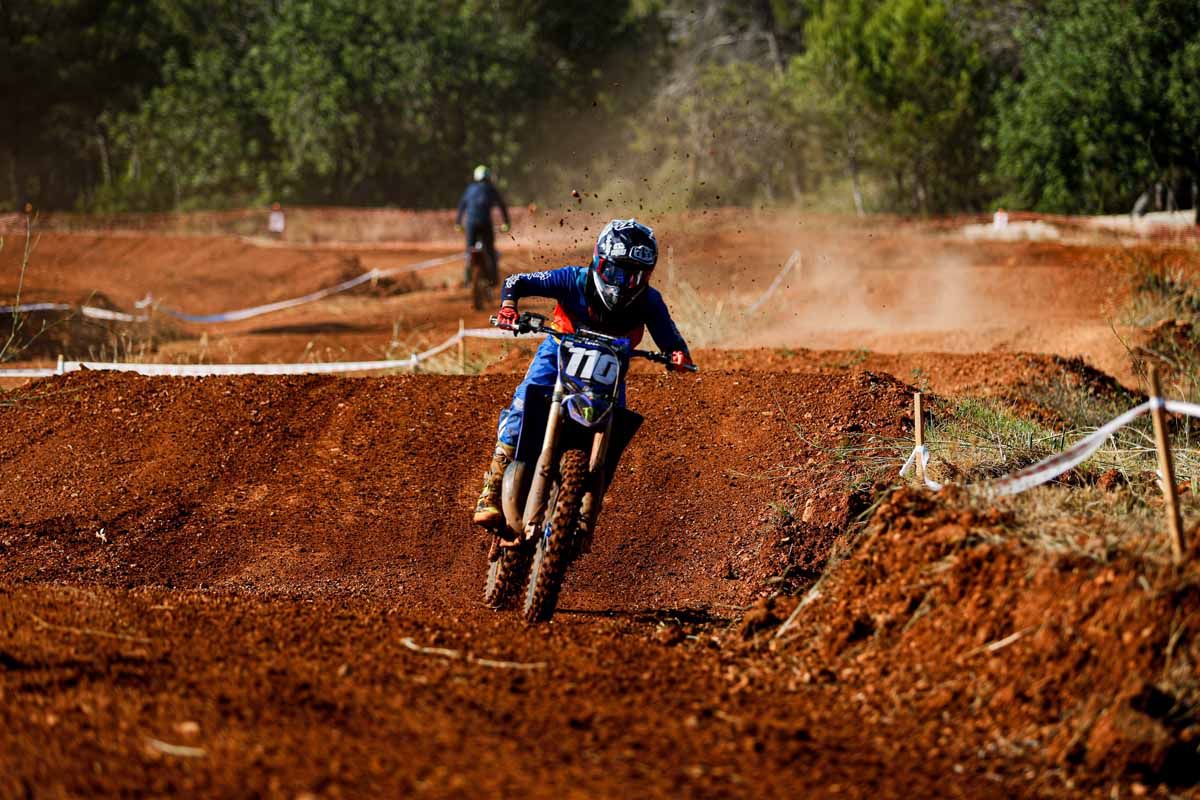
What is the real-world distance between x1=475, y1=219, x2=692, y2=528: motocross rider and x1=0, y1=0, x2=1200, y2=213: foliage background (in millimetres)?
31544

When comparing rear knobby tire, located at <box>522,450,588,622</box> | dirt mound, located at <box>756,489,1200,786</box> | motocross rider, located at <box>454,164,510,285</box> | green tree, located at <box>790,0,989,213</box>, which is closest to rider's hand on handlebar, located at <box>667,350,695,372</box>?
rear knobby tire, located at <box>522,450,588,622</box>

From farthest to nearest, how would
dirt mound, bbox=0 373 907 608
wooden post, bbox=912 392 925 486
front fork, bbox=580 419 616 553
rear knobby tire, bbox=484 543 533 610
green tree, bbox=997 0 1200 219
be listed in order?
1. green tree, bbox=997 0 1200 219
2. dirt mound, bbox=0 373 907 608
3. wooden post, bbox=912 392 925 486
4. rear knobby tire, bbox=484 543 533 610
5. front fork, bbox=580 419 616 553

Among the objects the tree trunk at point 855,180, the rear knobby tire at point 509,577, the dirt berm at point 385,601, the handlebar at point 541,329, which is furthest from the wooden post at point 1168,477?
the tree trunk at point 855,180

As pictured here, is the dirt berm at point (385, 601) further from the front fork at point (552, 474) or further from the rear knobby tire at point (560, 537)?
the front fork at point (552, 474)

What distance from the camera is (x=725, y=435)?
10.6 meters

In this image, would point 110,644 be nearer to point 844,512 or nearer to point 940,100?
point 844,512

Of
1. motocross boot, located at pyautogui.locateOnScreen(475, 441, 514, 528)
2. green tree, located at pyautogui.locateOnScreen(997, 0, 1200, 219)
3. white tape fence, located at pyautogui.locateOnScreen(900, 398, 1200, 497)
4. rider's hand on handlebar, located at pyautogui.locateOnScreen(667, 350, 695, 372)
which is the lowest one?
motocross boot, located at pyautogui.locateOnScreen(475, 441, 514, 528)

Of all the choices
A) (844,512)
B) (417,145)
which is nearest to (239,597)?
(844,512)

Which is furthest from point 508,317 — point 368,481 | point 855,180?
point 855,180

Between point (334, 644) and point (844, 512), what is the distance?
3935 millimetres

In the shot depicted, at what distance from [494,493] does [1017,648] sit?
312 cm

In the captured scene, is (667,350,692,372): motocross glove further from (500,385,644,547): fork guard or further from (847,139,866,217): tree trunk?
(847,139,866,217): tree trunk

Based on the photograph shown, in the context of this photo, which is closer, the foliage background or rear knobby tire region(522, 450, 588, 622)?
rear knobby tire region(522, 450, 588, 622)

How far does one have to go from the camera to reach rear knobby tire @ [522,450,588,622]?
6824 mm
